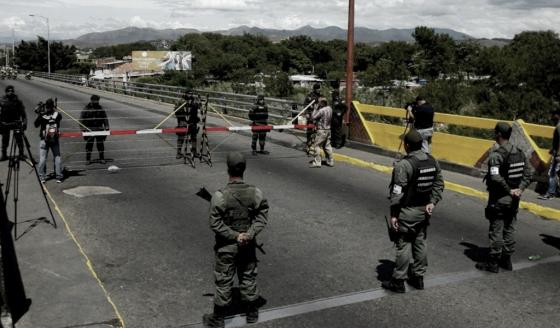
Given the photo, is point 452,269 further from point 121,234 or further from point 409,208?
point 121,234

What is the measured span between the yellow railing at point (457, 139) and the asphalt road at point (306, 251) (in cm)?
208

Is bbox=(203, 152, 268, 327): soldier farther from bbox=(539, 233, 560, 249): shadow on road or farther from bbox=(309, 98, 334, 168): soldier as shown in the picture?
bbox=(309, 98, 334, 168): soldier

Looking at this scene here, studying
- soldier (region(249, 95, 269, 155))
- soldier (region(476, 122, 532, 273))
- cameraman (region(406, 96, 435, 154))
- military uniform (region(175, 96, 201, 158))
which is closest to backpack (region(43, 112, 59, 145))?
military uniform (region(175, 96, 201, 158))

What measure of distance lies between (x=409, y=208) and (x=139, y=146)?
12.7 meters

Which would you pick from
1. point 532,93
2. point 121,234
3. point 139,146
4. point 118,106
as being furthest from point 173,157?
point 532,93

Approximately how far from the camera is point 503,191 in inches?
263

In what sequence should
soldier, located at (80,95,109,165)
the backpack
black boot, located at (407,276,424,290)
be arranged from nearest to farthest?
black boot, located at (407,276,424,290), the backpack, soldier, located at (80,95,109,165)

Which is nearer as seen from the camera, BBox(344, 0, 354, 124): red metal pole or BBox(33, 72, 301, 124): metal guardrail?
BBox(344, 0, 354, 124): red metal pole

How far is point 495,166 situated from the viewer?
6703mm

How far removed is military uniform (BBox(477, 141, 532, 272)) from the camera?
669 cm

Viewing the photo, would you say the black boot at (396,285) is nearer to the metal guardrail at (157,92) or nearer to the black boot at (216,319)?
the black boot at (216,319)

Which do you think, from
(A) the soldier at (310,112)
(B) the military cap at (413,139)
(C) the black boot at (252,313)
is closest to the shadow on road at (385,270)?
(B) the military cap at (413,139)

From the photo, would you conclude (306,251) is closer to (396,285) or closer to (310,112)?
(396,285)

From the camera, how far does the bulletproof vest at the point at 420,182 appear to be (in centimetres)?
599
